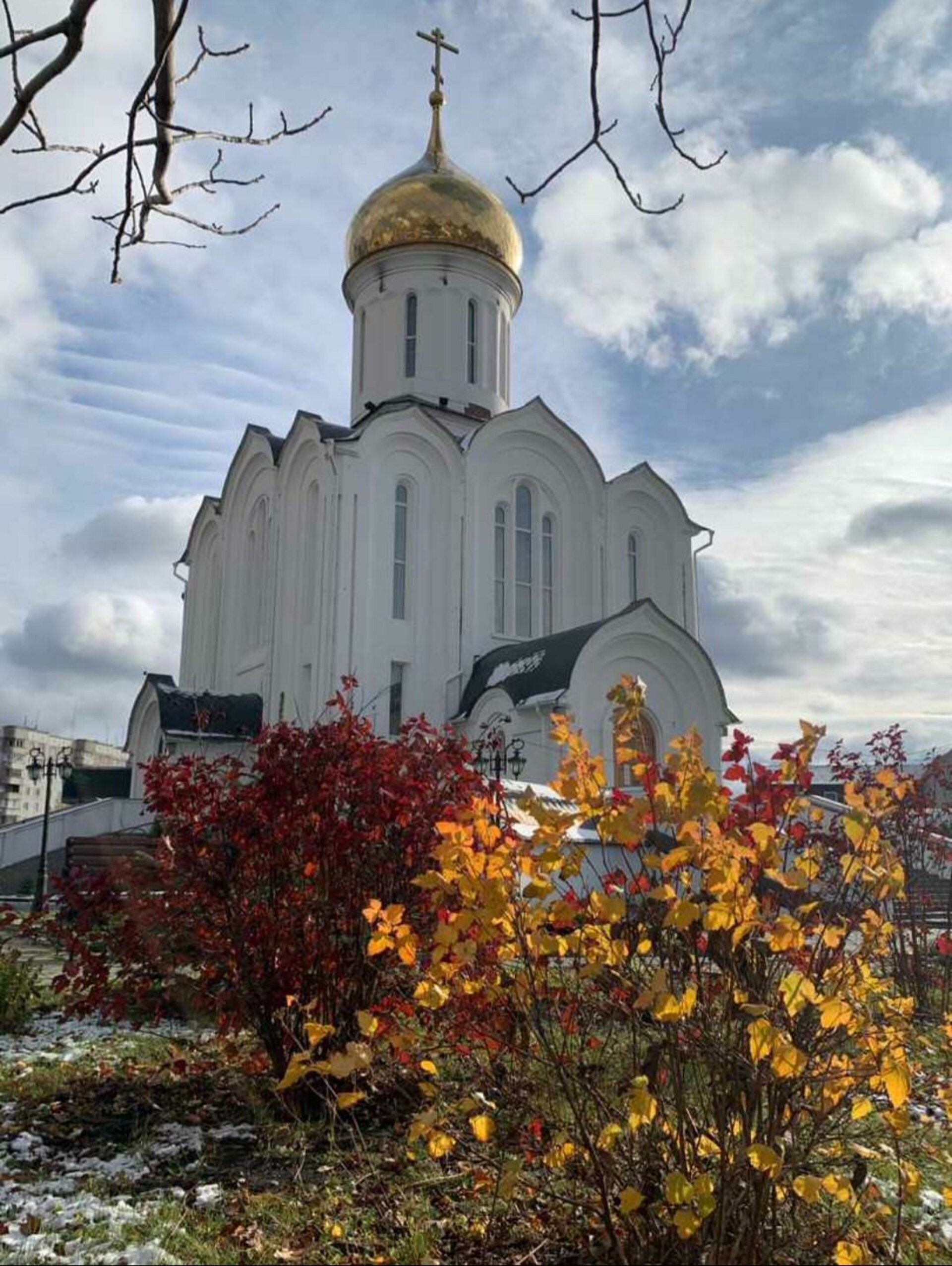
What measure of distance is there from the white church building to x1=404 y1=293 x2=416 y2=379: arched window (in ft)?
0.28

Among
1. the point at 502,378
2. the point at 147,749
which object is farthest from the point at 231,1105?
the point at 502,378

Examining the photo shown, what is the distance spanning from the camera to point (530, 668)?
17.4 m

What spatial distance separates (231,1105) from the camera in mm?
4855

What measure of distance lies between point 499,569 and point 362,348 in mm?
6686

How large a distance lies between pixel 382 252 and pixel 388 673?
10.0 metres

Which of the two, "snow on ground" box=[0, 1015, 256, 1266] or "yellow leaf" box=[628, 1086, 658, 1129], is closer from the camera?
"yellow leaf" box=[628, 1086, 658, 1129]

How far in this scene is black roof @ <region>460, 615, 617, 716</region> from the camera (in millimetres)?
16672

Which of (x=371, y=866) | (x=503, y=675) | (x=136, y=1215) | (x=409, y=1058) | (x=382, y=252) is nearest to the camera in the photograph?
(x=136, y=1215)

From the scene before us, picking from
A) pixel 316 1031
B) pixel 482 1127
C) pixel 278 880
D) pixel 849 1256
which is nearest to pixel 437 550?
pixel 278 880

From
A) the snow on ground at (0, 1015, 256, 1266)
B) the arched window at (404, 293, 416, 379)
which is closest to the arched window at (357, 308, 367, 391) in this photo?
the arched window at (404, 293, 416, 379)

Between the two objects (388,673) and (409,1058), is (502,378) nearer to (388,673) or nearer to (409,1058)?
(388,673)

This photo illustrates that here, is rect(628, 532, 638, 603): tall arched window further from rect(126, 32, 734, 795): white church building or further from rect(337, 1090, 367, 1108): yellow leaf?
rect(337, 1090, 367, 1108): yellow leaf

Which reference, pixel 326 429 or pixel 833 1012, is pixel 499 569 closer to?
pixel 326 429

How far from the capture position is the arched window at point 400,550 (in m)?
19.4
